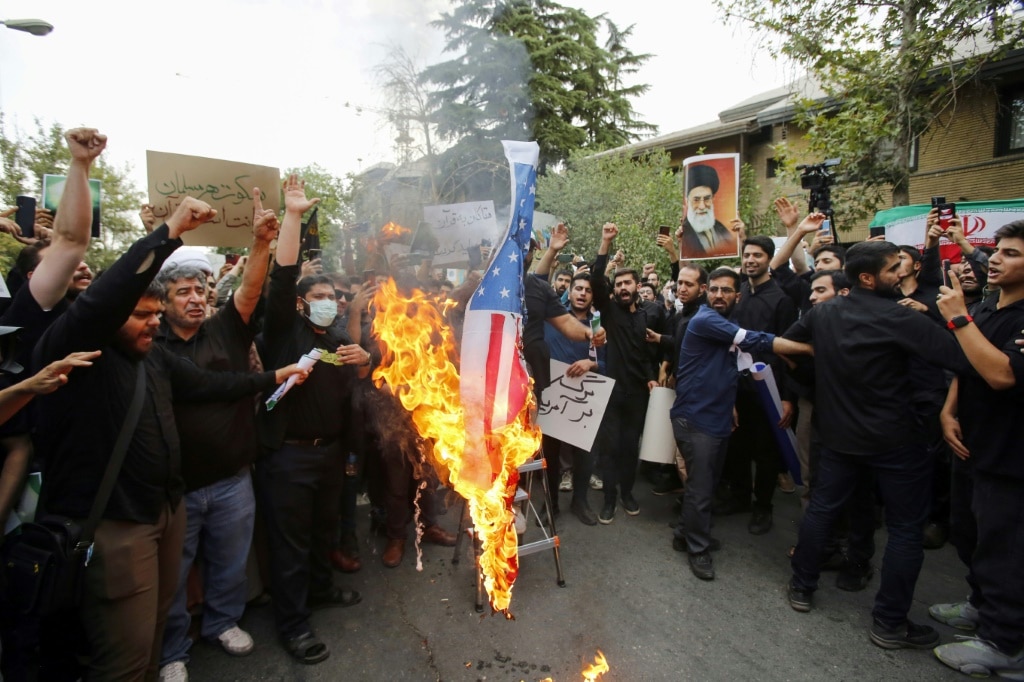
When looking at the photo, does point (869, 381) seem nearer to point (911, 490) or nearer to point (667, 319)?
point (911, 490)

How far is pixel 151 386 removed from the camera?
2791 mm

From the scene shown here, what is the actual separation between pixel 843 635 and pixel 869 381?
1.68 metres

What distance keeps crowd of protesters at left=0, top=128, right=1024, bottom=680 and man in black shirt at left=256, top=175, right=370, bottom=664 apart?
0.05 feet

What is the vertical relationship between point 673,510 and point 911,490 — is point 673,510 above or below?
below

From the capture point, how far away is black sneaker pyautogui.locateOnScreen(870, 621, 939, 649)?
361 centimetres

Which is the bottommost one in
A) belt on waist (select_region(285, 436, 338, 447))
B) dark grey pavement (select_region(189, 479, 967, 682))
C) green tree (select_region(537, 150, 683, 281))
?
dark grey pavement (select_region(189, 479, 967, 682))

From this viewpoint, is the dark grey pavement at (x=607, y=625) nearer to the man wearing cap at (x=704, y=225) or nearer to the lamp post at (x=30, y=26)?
the man wearing cap at (x=704, y=225)

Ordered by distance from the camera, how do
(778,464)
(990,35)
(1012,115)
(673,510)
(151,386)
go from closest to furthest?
(151,386)
(778,464)
(673,510)
(990,35)
(1012,115)

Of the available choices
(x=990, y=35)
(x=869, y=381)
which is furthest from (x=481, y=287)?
(x=990, y=35)

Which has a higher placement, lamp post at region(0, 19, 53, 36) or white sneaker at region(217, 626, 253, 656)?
lamp post at region(0, 19, 53, 36)

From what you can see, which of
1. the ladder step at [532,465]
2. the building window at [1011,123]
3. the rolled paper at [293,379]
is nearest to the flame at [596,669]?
the ladder step at [532,465]

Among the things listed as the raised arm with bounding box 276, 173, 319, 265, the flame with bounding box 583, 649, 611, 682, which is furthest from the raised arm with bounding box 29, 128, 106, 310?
the flame with bounding box 583, 649, 611, 682

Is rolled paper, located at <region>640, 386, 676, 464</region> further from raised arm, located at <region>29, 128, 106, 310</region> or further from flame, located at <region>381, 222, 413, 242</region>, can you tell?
raised arm, located at <region>29, 128, 106, 310</region>

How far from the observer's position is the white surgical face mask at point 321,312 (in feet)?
12.3
